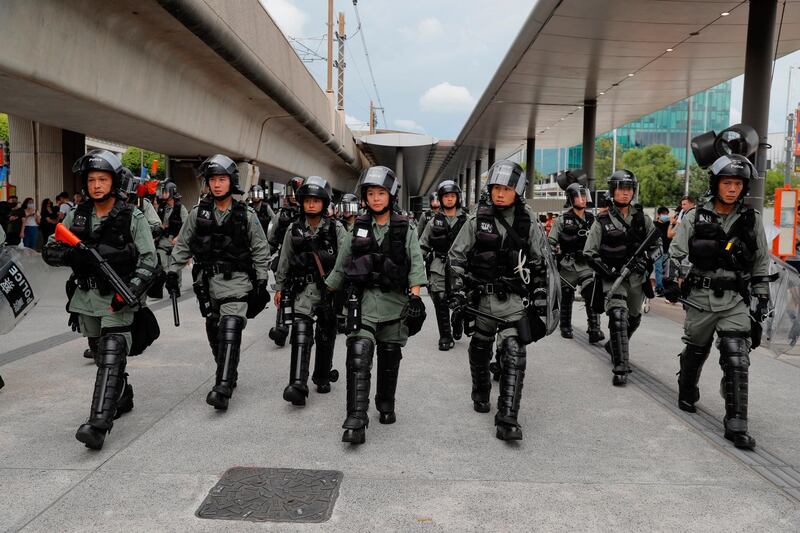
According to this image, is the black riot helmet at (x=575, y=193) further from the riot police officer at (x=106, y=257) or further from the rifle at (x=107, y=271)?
the rifle at (x=107, y=271)

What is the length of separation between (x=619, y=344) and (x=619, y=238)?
1.18 meters

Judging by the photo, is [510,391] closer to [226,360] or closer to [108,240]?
[226,360]

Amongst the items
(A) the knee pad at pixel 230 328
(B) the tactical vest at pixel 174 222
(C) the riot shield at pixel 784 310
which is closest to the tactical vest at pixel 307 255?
(A) the knee pad at pixel 230 328

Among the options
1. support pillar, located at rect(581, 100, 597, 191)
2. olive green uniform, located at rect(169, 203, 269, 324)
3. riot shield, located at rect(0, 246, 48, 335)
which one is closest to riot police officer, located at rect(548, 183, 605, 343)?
olive green uniform, located at rect(169, 203, 269, 324)

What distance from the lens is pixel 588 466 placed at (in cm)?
405

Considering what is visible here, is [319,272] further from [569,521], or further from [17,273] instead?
[569,521]

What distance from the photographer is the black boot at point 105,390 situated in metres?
4.09

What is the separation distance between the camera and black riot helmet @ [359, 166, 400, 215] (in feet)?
15.6

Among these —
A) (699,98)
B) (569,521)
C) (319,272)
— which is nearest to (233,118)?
(319,272)

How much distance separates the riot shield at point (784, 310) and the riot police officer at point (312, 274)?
3.58 metres

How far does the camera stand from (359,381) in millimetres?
4445

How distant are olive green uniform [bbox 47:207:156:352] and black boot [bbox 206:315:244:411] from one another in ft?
2.28

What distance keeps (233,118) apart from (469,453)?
15.2 m

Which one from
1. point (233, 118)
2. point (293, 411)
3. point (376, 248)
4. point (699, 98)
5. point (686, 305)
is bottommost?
point (293, 411)
